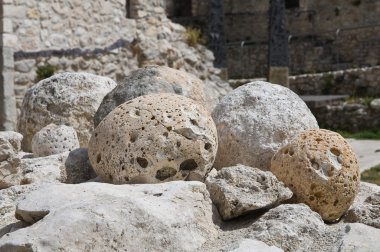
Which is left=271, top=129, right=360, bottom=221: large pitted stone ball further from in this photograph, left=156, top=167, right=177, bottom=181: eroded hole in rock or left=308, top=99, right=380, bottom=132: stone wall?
left=308, top=99, right=380, bottom=132: stone wall

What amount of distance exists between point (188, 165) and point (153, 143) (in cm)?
29

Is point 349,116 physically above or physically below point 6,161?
below

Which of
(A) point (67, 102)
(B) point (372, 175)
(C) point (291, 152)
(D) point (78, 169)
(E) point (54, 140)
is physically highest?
(A) point (67, 102)

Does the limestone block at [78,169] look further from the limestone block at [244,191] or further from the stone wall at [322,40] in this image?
the stone wall at [322,40]

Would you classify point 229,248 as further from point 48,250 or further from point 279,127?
point 279,127

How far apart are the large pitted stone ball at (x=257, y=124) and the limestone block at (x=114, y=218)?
84cm

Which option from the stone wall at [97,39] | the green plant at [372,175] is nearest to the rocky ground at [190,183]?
the green plant at [372,175]

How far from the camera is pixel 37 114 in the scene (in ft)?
20.6

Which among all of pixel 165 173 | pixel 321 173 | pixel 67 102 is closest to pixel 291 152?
pixel 321 173

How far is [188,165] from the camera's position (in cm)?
464

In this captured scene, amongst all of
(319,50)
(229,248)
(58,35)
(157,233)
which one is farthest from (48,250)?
(319,50)

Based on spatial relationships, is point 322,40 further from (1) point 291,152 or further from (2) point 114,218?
(2) point 114,218

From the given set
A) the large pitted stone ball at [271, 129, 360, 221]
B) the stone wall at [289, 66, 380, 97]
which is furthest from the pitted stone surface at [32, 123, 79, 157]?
the stone wall at [289, 66, 380, 97]

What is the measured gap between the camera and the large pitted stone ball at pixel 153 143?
4504 mm
